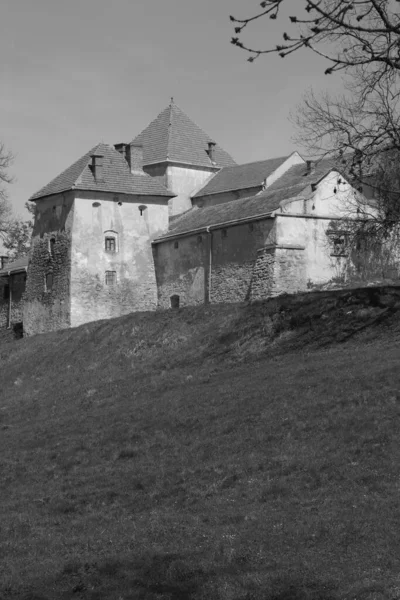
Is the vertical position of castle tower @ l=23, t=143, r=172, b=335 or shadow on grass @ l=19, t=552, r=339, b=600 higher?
castle tower @ l=23, t=143, r=172, b=335

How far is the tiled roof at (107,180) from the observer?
55.7 meters

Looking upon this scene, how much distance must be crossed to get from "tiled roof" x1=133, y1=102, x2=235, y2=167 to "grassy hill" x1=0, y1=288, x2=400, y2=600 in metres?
26.7

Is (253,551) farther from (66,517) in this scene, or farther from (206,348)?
(206,348)

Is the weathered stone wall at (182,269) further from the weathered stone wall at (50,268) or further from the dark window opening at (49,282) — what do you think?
the dark window opening at (49,282)

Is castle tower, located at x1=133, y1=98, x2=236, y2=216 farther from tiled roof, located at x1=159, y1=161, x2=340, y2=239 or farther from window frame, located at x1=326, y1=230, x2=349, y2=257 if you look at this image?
window frame, located at x1=326, y1=230, x2=349, y2=257

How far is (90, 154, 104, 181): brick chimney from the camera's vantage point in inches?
2212

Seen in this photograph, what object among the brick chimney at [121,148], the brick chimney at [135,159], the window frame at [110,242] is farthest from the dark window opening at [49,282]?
the brick chimney at [121,148]

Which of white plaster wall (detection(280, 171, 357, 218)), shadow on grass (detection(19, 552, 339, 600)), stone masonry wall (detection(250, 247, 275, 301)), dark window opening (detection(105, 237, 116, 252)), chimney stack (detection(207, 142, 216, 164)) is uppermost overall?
chimney stack (detection(207, 142, 216, 164))

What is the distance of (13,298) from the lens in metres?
62.6

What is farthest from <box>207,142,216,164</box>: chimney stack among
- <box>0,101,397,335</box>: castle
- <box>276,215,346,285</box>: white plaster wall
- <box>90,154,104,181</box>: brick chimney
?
<box>276,215,346,285</box>: white plaster wall

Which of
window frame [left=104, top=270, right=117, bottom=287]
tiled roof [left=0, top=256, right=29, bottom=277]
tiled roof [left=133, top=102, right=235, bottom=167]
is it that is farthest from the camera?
tiled roof [left=133, top=102, right=235, bottom=167]

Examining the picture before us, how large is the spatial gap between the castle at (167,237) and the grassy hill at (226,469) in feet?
29.3

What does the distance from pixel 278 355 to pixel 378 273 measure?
16643mm

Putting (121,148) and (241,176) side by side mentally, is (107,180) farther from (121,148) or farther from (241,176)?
(241,176)
